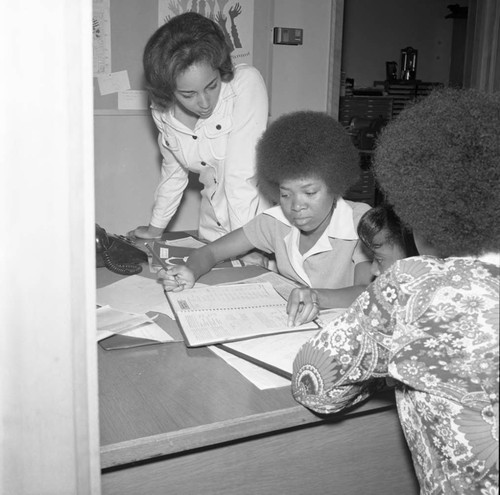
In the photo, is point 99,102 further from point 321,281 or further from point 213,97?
point 321,281

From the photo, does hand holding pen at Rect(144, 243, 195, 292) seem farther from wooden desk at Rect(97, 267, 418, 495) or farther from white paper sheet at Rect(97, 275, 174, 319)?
wooden desk at Rect(97, 267, 418, 495)

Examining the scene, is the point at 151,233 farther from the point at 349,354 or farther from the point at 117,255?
the point at 349,354

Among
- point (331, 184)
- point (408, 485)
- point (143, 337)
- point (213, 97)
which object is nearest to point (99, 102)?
point (213, 97)

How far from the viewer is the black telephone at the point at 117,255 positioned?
6.08ft

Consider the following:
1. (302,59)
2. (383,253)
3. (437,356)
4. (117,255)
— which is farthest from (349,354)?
(302,59)

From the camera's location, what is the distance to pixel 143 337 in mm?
1317

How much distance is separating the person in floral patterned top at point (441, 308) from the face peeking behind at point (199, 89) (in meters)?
1.07

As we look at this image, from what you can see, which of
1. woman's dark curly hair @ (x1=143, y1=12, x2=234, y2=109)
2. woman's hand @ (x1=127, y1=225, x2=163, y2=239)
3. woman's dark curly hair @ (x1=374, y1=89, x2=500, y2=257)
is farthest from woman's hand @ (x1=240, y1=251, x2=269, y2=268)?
woman's dark curly hair @ (x1=374, y1=89, x2=500, y2=257)

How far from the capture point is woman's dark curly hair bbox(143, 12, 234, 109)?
6.30 feet

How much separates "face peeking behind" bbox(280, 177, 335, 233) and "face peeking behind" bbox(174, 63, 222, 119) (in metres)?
0.43

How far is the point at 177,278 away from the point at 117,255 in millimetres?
249

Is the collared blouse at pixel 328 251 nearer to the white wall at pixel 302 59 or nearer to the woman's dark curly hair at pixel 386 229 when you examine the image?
the woman's dark curly hair at pixel 386 229

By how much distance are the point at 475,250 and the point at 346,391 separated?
29 centimetres

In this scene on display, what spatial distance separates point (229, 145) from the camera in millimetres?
2125
